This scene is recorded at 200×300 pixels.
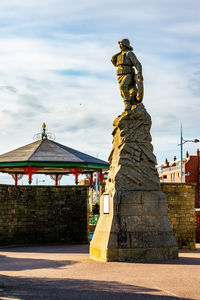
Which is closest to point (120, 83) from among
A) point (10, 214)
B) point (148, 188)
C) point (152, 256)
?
point (148, 188)

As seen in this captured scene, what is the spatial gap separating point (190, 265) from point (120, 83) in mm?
5806

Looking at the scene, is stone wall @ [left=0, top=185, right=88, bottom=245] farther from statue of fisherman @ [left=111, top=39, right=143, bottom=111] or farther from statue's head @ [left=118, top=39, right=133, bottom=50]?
statue's head @ [left=118, top=39, right=133, bottom=50]

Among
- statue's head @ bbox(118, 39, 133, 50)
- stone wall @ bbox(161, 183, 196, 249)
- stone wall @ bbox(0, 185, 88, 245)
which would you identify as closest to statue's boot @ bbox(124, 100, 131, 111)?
statue's head @ bbox(118, 39, 133, 50)

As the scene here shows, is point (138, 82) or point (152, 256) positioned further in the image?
point (138, 82)

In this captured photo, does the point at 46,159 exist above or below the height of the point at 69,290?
above

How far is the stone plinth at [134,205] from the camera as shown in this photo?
13031mm

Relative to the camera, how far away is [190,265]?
1229cm

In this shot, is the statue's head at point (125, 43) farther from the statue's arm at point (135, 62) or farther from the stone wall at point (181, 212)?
the stone wall at point (181, 212)

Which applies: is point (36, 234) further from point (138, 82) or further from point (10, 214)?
point (138, 82)

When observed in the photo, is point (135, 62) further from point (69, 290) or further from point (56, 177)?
point (56, 177)

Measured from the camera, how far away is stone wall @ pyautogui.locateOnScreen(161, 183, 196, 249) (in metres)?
19.8

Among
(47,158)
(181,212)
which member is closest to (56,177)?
(47,158)

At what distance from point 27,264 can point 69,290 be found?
14.9ft

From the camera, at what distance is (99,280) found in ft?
33.2
